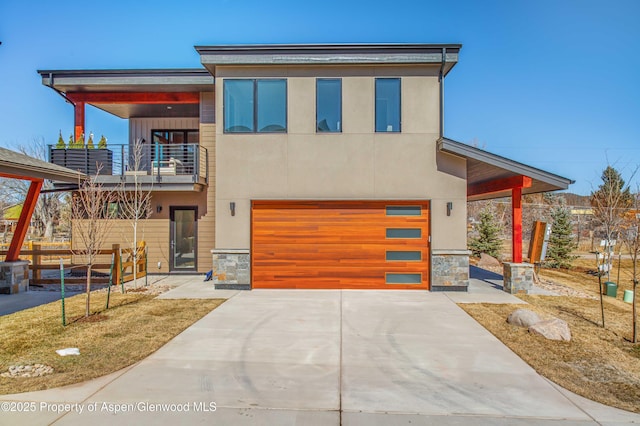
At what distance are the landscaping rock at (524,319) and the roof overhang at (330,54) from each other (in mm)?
6325

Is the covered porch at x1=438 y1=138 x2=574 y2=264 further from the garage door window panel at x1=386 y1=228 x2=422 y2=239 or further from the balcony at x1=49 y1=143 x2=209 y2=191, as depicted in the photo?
the balcony at x1=49 y1=143 x2=209 y2=191

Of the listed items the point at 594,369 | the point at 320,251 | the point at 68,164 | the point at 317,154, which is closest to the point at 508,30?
the point at 317,154

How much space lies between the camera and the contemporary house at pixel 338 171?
30.8 feet

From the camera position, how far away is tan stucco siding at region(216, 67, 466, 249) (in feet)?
31.0

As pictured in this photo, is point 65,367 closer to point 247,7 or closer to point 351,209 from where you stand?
point 351,209

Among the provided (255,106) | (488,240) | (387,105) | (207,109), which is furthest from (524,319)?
(488,240)

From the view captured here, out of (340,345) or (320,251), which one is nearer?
(340,345)

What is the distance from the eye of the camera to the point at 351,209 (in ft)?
31.8

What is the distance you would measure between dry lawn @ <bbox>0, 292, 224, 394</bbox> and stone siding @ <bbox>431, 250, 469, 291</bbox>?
Result: 5.47m

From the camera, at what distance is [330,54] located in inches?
368

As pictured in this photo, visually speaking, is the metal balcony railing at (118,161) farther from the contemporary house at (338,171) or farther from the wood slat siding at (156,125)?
the contemporary house at (338,171)

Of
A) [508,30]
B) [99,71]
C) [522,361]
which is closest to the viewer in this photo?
[522,361]

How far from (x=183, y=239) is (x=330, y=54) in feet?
24.1

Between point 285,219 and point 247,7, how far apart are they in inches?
335
